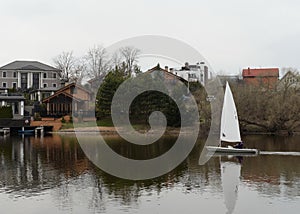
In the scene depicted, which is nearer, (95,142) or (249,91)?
(95,142)

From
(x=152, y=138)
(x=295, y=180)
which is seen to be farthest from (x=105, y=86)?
(x=295, y=180)

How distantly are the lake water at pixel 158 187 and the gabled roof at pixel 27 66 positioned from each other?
51.8m

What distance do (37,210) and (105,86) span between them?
36.5 m

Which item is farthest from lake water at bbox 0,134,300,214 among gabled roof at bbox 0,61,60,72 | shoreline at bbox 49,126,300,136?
gabled roof at bbox 0,61,60,72

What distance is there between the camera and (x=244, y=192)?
18.1 metres

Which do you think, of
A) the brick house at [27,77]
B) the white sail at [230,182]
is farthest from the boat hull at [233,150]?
the brick house at [27,77]

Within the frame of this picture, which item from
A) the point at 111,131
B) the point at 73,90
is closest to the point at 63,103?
the point at 73,90

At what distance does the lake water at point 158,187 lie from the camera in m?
15.6

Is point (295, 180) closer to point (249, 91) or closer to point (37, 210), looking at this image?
point (37, 210)

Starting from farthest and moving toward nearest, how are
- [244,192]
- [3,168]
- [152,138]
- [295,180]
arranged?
[152,138] < [3,168] < [295,180] < [244,192]

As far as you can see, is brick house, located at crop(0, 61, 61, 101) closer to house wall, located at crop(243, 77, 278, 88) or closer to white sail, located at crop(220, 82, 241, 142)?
house wall, located at crop(243, 77, 278, 88)

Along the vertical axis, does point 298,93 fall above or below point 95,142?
above

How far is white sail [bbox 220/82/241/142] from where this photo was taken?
3138 centimetres

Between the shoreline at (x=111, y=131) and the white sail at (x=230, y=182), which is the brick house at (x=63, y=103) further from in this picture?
the white sail at (x=230, y=182)
